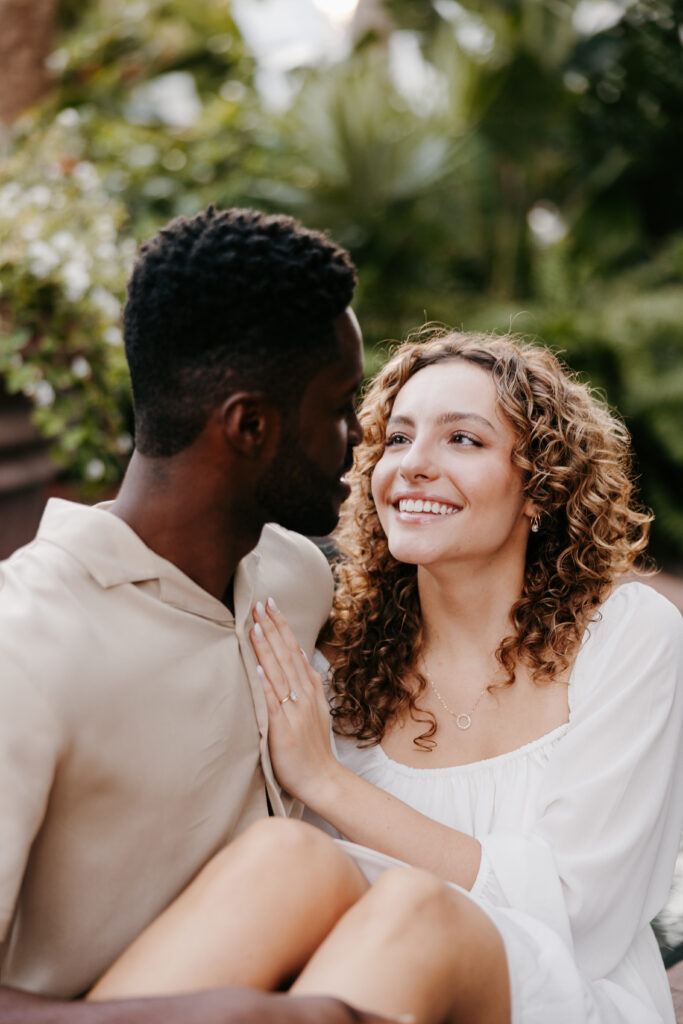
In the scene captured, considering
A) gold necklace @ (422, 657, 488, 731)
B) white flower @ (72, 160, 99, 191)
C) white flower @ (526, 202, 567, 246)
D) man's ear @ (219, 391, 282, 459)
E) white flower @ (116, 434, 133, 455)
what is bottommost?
white flower @ (526, 202, 567, 246)

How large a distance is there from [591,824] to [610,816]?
39 mm

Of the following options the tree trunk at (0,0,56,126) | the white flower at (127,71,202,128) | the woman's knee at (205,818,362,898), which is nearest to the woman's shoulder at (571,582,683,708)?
the woman's knee at (205,818,362,898)

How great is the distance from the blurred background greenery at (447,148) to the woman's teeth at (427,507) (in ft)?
10.7

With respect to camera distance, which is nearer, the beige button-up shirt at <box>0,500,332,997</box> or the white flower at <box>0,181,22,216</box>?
the beige button-up shirt at <box>0,500,332,997</box>

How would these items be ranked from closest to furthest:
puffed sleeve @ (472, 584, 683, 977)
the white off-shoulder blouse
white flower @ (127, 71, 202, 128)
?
the white off-shoulder blouse, puffed sleeve @ (472, 584, 683, 977), white flower @ (127, 71, 202, 128)

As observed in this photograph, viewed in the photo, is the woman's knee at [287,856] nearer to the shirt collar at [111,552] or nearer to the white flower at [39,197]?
the shirt collar at [111,552]

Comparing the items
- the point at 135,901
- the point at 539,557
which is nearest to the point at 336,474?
the point at 135,901

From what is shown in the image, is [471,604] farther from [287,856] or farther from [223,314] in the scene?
[223,314]

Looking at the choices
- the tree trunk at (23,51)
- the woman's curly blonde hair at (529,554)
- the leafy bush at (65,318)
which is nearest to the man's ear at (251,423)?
the woman's curly blonde hair at (529,554)

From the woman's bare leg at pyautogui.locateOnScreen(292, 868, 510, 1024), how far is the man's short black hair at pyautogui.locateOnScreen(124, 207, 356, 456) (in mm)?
749

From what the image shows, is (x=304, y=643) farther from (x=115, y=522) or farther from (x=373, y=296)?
(x=373, y=296)

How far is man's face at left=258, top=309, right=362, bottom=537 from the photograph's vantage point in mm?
1562

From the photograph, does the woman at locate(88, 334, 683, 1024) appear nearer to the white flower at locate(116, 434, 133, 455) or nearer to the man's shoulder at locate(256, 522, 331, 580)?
the man's shoulder at locate(256, 522, 331, 580)

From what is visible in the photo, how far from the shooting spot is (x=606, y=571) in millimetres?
2328
